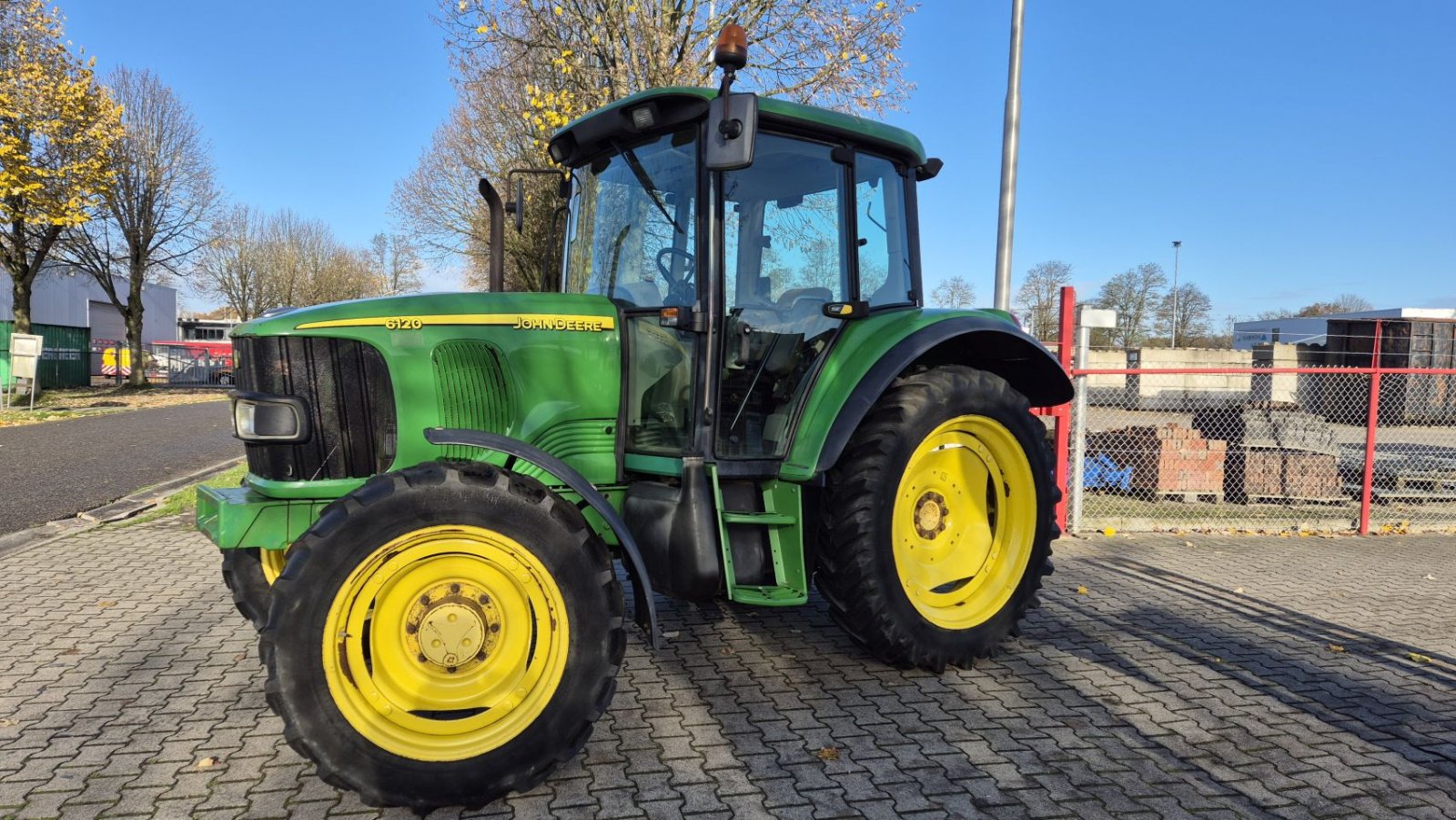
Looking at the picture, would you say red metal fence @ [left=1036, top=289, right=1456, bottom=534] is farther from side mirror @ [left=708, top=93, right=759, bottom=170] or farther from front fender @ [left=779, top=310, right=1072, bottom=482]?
side mirror @ [left=708, top=93, right=759, bottom=170]

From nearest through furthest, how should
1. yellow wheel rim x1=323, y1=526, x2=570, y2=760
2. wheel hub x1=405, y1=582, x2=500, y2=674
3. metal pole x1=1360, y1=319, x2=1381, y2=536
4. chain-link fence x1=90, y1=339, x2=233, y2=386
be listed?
yellow wheel rim x1=323, y1=526, x2=570, y2=760 < wheel hub x1=405, y1=582, x2=500, y2=674 < metal pole x1=1360, y1=319, x2=1381, y2=536 < chain-link fence x1=90, y1=339, x2=233, y2=386

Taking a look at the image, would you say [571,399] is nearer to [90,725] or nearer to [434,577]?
[434,577]

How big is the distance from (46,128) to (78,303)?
35.5 meters

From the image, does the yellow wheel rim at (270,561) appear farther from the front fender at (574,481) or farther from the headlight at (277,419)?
the front fender at (574,481)

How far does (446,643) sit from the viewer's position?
277 cm

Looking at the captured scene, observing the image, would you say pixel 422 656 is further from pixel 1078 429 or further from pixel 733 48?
pixel 1078 429

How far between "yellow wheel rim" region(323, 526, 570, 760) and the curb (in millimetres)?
4805

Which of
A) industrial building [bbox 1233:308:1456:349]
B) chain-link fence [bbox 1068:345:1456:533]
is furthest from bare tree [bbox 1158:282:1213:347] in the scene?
chain-link fence [bbox 1068:345:1456:533]

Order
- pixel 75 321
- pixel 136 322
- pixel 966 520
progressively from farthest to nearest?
pixel 75 321, pixel 136 322, pixel 966 520

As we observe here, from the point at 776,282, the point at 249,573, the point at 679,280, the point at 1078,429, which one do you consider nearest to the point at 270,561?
the point at 249,573

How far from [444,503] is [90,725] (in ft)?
5.63

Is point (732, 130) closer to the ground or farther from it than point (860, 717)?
farther from it

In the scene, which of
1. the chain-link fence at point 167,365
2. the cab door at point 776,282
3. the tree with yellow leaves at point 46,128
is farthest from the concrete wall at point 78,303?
the cab door at point 776,282

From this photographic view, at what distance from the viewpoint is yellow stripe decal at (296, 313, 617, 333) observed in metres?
3.12
